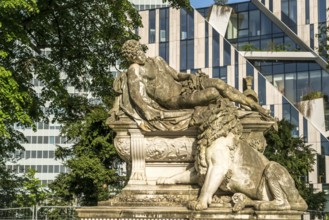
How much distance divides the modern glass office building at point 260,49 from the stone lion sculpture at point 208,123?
39.1m

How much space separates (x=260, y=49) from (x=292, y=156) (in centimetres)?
1944

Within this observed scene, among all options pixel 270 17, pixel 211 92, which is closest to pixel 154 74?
pixel 211 92

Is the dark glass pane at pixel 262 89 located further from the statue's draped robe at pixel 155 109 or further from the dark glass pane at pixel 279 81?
the statue's draped robe at pixel 155 109

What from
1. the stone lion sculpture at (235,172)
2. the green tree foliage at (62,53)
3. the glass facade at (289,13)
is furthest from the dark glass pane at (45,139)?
the stone lion sculpture at (235,172)

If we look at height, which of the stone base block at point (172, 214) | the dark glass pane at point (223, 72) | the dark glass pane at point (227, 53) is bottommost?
the stone base block at point (172, 214)

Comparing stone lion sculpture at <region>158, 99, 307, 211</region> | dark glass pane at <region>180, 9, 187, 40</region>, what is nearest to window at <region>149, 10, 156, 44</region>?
dark glass pane at <region>180, 9, 187, 40</region>

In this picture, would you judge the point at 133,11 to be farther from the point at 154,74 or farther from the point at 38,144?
the point at 38,144

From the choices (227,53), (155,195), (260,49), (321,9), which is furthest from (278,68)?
(155,195)

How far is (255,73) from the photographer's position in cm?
5050

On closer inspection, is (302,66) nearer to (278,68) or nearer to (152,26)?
(278,68)

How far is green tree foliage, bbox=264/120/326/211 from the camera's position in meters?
33.5

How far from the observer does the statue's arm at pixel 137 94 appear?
Answer: 9328 millimetres

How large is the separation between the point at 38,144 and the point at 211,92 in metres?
77.1

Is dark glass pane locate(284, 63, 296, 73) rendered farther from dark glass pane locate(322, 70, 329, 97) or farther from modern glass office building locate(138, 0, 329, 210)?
dark glass pane locate(322, 70, 329, 97)
